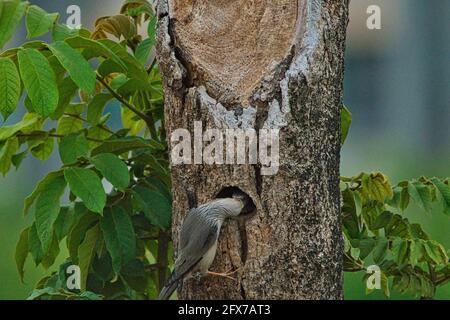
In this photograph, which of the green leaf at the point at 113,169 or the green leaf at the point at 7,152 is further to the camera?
the green leaf at the point at 7,152

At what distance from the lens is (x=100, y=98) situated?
218 cm

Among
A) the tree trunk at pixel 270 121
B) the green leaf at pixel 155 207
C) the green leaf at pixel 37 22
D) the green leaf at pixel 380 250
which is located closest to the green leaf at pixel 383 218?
the green leaf at pixel 380 250

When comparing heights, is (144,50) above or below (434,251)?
above

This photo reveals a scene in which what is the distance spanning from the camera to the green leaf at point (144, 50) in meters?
2.20

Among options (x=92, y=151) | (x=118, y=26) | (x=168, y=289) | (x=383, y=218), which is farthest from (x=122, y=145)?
(x=383, y=218)

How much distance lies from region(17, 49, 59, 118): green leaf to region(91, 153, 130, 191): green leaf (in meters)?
0.20

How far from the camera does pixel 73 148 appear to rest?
2098 millimetres

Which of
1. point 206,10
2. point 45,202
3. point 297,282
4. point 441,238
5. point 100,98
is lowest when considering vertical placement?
point 441,238

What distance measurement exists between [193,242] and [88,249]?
0.38m

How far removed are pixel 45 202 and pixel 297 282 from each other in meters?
0.51

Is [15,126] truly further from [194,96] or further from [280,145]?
[280,145]

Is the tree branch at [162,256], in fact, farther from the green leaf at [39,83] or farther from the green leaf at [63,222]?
the green leaf at [39,83]

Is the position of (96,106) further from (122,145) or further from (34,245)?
(34,245)
